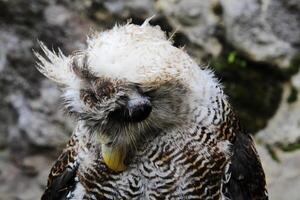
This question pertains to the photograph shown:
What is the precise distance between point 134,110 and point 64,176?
0.75 meters

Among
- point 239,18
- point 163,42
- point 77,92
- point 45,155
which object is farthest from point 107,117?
point 45,155

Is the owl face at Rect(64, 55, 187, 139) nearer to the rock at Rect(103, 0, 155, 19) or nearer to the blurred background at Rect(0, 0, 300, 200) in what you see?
the blurred background at Rect(0, 0, 300, 200)

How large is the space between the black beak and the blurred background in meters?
2.01

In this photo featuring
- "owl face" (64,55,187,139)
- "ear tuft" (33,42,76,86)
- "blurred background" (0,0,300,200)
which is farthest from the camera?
"blurred background" (0,0,300,200)

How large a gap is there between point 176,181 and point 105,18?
218 cm

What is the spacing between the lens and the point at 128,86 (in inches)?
97.7

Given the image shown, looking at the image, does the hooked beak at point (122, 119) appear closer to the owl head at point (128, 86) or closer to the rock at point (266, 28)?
the owl head at point (128, 86)

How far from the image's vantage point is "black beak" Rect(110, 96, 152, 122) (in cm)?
250

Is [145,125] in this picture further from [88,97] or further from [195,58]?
[195,58]

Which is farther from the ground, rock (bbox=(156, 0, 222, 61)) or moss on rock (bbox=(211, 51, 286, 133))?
rock (bbox=(156, 0, 222, 61))

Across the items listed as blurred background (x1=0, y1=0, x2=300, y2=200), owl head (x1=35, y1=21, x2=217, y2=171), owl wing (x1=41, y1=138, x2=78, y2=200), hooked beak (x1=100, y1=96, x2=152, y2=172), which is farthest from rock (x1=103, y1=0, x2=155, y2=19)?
hooked beak (x1=100, y1=96, x2=152, y2=172)

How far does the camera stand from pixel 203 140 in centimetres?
283

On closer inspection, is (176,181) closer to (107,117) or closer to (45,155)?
(107,117)

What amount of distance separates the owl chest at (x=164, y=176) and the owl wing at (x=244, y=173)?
0.41 ft
